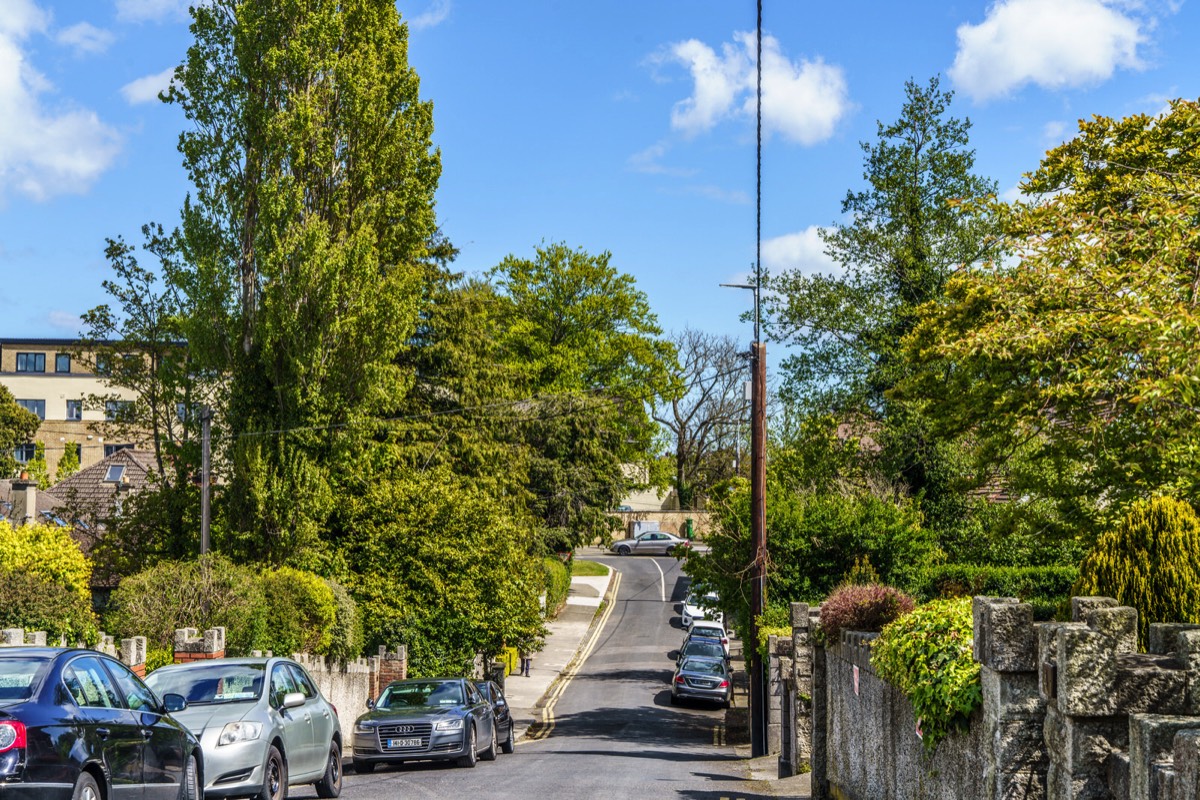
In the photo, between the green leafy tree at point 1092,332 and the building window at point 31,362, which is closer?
the green leafy tree at point 1092,332

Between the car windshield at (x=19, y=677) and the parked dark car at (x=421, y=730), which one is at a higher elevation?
the car windshield at (x=19, y=677)

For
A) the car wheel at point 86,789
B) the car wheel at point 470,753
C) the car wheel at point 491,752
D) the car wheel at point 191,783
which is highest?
the car wheel at point 86,789

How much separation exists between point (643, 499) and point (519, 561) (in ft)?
202

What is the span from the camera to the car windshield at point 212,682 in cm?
1388

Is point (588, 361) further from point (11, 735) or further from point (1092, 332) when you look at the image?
point (11, 735)

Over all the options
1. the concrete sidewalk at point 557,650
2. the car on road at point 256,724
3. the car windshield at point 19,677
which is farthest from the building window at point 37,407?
the car windshield at point 19,677

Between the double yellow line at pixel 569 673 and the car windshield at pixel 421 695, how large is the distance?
33.0ft

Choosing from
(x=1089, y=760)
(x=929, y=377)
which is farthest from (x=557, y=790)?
(x=929, y=377)

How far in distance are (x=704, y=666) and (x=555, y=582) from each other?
18.6 meters

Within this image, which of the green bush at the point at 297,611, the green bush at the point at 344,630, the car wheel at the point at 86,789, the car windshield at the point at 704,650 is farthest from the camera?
the car windshield at the point at 704,650

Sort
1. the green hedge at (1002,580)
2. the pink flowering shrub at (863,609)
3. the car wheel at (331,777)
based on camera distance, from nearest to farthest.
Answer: the pink flowering shrub at (863,609), the car wheel at (331,777), the green hedge at (1002,580)

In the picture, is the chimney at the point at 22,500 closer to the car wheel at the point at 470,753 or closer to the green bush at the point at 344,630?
the green bush at the point at 344,630

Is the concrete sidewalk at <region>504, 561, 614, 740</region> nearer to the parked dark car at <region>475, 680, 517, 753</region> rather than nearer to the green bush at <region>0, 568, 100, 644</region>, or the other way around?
the parked dark car at <region>475, 680, 517, 753</region>

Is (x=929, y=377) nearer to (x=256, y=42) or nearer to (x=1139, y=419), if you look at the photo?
(x=1139, y=419)
